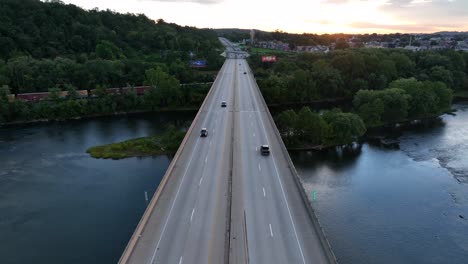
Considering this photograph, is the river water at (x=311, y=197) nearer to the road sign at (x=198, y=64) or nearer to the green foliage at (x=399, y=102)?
the green foliage at (x=399, y=102)

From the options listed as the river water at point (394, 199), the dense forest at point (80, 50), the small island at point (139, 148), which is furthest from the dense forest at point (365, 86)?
the dense forest at point (80, 50)

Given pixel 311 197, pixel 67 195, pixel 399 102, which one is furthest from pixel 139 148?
pixel 399 102

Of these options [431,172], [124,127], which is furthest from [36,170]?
[431,172]

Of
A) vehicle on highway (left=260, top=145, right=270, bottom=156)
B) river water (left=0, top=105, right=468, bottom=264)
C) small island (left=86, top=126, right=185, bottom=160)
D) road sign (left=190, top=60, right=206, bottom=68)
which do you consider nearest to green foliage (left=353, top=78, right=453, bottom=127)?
river water (left=0, top=105, right=468, bottom=264)

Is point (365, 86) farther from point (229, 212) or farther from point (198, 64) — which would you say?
point (229, 212)

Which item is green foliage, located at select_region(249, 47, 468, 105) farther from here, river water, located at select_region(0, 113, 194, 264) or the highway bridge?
the highway bridge
